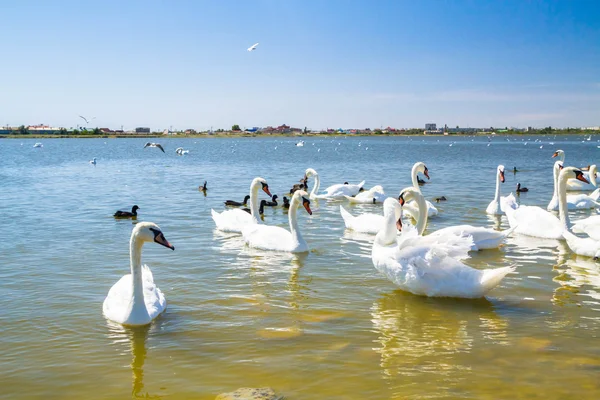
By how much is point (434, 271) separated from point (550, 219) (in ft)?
18.2

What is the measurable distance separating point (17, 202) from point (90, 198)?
8.13ft

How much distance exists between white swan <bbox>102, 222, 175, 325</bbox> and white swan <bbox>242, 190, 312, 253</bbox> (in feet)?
12.8

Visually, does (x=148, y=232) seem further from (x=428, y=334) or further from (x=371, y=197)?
(x=371, y=197)

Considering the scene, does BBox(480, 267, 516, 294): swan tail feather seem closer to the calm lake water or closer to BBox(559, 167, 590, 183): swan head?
the calm lake water

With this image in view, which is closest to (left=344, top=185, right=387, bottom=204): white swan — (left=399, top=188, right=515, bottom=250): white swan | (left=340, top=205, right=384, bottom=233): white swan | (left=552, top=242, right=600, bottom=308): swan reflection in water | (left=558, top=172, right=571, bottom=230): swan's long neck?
(left=340, top=205, right=384, bottom=233): white swan

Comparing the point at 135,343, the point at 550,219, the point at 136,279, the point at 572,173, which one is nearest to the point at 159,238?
Result: the point at 136,279

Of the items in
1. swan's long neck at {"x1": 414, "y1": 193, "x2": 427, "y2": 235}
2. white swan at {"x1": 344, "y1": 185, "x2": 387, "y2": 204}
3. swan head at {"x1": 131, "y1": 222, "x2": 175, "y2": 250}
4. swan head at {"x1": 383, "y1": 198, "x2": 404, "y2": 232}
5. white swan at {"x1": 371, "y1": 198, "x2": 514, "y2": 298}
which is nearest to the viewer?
swan head at {"x1": 131, "y1": 222, "x2": 175, "y2": 250}

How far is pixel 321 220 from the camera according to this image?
16109 mm

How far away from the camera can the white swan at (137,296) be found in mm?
7137

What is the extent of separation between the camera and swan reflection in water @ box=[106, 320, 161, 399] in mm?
5695

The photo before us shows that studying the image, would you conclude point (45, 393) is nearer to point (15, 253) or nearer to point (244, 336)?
point (244, 336)

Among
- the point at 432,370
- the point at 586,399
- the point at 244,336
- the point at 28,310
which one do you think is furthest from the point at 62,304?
the point at 586,399

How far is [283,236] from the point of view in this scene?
11.6 metres

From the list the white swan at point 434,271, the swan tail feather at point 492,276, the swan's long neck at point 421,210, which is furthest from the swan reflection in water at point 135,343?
the swan's long neck at point 421,210
